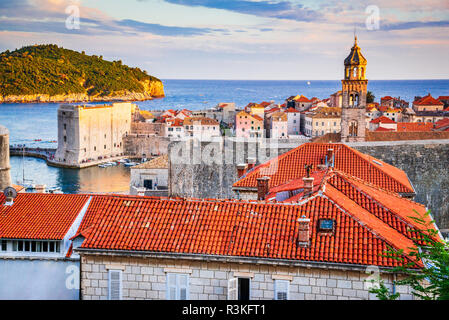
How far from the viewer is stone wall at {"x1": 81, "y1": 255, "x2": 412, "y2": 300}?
5.55 meters

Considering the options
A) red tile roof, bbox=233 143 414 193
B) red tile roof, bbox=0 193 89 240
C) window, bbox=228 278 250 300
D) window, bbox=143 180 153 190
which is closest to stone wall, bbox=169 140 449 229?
red tile roof, bbox=233 143 414 193

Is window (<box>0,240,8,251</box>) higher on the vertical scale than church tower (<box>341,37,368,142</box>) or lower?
lower

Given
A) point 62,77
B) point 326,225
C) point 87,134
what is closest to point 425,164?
point 326,225

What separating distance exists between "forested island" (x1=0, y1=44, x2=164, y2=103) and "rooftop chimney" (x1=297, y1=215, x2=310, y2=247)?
72.1 m

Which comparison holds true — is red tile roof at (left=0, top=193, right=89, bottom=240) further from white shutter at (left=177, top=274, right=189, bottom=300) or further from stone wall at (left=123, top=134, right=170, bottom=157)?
stone wall at (left=123, top=134, right=170, bottom=157)

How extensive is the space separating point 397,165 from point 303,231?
839 centimetres

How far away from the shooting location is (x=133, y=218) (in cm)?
627

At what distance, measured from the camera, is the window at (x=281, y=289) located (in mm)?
5672

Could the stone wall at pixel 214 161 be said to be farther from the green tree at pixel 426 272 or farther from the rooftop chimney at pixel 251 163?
the green tree at pixel 426 272

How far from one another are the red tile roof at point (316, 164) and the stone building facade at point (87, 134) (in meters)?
34.5

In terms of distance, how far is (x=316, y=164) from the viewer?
10.2 meters

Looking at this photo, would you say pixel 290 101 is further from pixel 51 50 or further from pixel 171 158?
pixel 171 158
